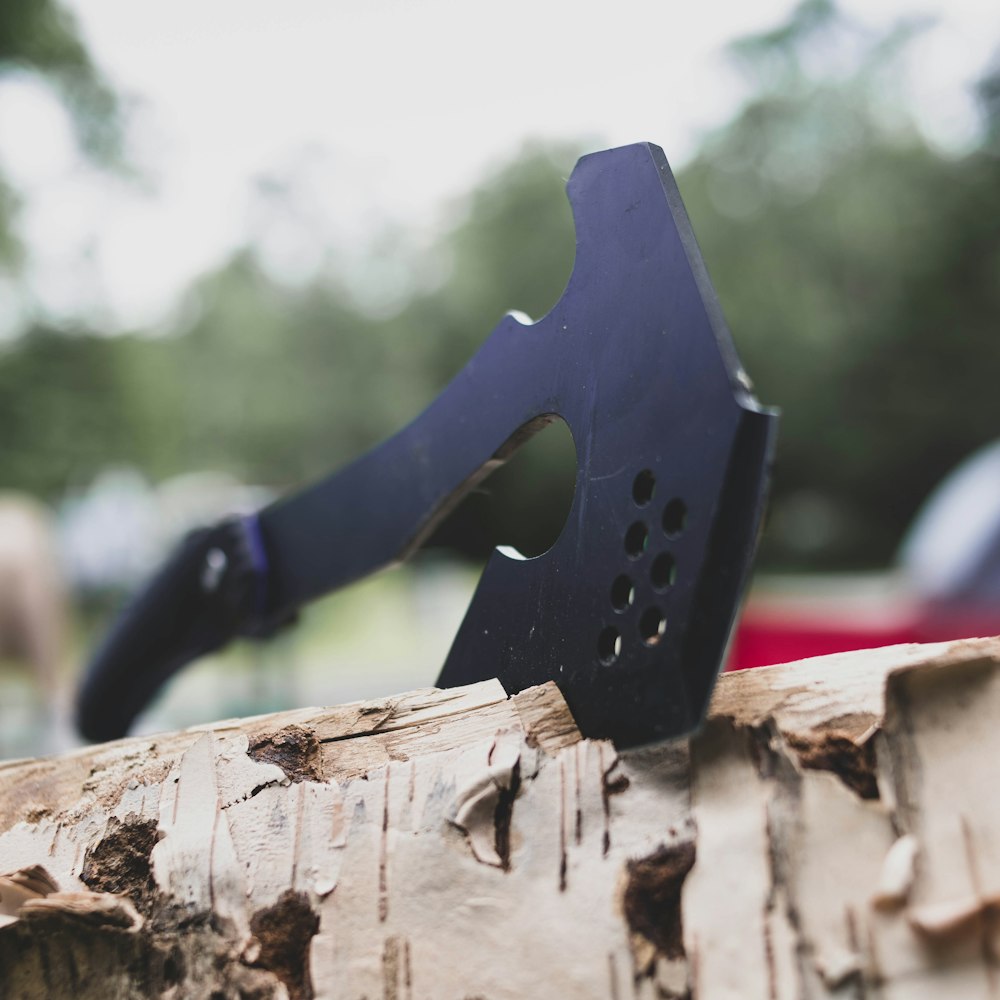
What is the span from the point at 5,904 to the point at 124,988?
0.27 ft

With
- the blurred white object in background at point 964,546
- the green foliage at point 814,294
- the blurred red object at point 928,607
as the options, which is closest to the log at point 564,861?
the blurred red object at point 928,607

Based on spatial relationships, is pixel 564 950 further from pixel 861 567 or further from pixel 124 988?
pixel 861 567

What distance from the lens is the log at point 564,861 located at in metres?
0.45

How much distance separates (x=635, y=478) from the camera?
0.50 metres

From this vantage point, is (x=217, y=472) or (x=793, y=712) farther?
(x=217, y=472)

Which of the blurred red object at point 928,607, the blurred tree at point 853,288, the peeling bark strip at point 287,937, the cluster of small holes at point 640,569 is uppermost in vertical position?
the blurred tree at point 853,288

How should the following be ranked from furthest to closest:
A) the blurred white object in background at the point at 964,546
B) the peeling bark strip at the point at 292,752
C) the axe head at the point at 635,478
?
the blurred white object in background at the point at 964,546 → the peeling bark strip at the point at 292,752 → the axe head at the point at 635,478

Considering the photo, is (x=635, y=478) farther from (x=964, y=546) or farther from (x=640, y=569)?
(x=964, y=546)

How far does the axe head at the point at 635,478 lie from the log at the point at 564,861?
4 cm

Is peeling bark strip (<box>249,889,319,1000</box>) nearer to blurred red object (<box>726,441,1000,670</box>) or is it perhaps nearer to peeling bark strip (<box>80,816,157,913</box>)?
peeling bark strip (<box>80,816,157,913</box>)

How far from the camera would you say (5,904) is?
52cm

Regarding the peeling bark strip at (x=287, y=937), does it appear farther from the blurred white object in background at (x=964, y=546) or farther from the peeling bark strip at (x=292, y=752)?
the blurred white object in background at (x=964, y=546)

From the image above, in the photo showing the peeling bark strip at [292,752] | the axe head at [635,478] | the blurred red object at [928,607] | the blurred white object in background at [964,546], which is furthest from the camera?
the blurred white object in background at [964,546]

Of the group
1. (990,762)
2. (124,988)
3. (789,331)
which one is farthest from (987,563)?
(789,331)
